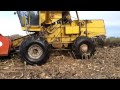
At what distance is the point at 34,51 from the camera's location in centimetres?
1000

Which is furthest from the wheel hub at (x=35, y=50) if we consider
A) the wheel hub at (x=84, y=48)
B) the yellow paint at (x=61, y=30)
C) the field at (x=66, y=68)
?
the wheel hub at (x=84, y=48)

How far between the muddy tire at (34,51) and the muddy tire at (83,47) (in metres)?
1.21

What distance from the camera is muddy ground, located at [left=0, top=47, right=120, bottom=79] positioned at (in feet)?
26.1

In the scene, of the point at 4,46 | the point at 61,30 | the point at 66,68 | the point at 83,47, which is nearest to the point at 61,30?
the point at 61,30

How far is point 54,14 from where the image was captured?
10836mm

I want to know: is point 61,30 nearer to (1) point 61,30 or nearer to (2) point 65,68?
(1) point 61,30

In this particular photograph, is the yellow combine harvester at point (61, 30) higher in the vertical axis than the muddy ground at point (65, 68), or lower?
higher

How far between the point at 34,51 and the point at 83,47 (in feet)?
6.19

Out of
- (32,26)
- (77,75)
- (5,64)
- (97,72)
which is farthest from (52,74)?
(32,26)

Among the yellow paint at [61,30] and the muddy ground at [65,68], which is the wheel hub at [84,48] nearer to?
the muddy ground at [65,68]

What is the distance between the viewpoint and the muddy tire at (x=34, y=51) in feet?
32.2

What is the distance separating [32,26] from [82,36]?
1.87m

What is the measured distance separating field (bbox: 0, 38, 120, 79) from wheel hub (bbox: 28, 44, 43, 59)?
1.19 ft
